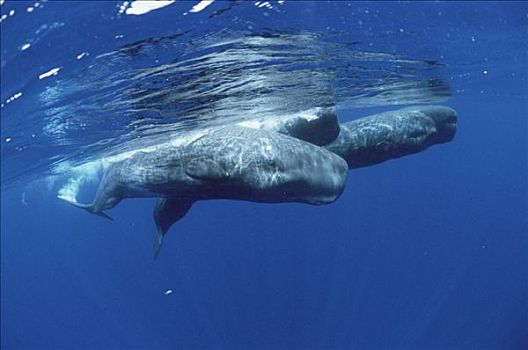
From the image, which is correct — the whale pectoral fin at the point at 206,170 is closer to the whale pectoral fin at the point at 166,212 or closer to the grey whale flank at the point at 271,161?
the grey whale flank at the point at 271,161

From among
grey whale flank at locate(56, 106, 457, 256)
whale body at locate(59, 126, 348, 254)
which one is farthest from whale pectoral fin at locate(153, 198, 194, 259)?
whale body at locate(59, 126, 348, 254)

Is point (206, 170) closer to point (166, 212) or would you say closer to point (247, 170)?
point (247, 170)

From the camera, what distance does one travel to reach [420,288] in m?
52.2

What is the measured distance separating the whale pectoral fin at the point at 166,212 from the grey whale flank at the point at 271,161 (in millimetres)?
26

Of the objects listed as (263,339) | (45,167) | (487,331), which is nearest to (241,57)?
(45,167)

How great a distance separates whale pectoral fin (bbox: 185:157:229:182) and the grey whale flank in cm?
2

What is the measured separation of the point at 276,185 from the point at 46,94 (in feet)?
22.7

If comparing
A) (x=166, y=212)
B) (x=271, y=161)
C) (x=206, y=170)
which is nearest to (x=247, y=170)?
(x=271, y=161)

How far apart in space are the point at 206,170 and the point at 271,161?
128 cm

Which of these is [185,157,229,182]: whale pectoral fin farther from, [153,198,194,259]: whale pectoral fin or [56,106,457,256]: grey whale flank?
[153,198,194,259]: whale pectoral fin

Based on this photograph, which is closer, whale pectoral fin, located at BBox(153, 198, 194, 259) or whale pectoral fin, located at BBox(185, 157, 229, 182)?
whale pectoral fin, located at BBox(185, 157, 229, 182)

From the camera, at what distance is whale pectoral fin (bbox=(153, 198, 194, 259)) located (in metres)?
11.6

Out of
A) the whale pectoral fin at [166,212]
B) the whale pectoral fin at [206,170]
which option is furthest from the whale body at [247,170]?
the whale pectoral fin at [166,212]

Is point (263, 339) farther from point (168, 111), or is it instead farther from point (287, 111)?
point (168, 111)
